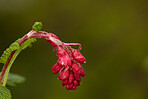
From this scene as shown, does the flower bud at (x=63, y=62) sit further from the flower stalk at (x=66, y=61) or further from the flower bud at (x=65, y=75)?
the flower bud at (x=65, y=75)

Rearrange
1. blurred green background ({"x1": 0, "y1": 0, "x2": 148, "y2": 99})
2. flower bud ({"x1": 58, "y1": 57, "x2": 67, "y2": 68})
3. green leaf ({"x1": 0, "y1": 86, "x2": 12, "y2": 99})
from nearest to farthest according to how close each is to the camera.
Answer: flower bud ({"x1": 58, "y1": 57, "x2": 67, "y2": 68}), green leaf ({"x1": 0, "y1": 86, "x2": 12, "y2": 99}), blurred green background ({"x1": 0, "y1": 0, "x2": 148, "y2": 99})

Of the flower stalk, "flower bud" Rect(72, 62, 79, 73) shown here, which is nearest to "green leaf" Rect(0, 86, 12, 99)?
the flower stalk

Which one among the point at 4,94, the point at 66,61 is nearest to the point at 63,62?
the point at 66,61

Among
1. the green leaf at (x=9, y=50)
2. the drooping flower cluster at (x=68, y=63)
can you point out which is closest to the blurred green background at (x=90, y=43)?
the drooping flower cluster at (x=68, y=63)

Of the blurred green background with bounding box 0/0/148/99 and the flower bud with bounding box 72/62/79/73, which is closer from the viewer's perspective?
the flower bud with bounding box 72/62/79/73

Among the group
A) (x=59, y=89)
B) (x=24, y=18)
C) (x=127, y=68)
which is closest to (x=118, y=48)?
(x=127, y=68)

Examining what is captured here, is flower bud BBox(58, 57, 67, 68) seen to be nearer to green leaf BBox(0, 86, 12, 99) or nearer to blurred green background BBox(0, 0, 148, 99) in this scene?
green leaf BBox(0, 86, 12, 99)
